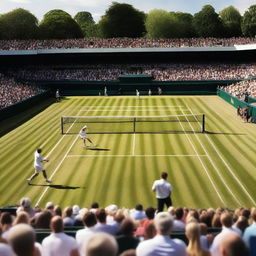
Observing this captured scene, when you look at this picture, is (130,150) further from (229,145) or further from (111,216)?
(111,216)

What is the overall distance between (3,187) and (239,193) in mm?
11080

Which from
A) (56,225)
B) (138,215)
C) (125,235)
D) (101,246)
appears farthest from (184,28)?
(101,246)

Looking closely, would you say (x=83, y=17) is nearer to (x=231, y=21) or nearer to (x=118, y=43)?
(x=231, y=21)

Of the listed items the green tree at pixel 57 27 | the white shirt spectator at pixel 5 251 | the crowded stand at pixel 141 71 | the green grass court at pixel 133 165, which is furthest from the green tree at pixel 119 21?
the white shirt spectator at pixel 5 251

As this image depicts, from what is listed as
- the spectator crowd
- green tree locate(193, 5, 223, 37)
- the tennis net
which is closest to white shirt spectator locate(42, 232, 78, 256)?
the tennis net

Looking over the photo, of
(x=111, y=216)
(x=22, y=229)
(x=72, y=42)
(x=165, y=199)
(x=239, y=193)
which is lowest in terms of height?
(x=239, y=193)

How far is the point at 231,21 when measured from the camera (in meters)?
107

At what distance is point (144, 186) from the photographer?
17.5 meters

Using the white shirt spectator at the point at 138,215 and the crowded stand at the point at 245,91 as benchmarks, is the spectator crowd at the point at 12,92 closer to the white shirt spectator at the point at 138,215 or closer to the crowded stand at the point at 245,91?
the crowded stand at the point at 245,91

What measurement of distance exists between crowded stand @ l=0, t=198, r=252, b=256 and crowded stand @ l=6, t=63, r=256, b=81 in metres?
50.2

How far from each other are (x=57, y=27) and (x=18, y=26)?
9694mm

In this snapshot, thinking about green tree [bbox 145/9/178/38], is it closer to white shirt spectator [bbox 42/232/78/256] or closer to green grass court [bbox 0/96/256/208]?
green grass court [bbox 0/96/256/208]

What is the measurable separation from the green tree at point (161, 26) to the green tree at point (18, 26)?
32000 mm

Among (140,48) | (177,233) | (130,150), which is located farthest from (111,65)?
(177,233)
